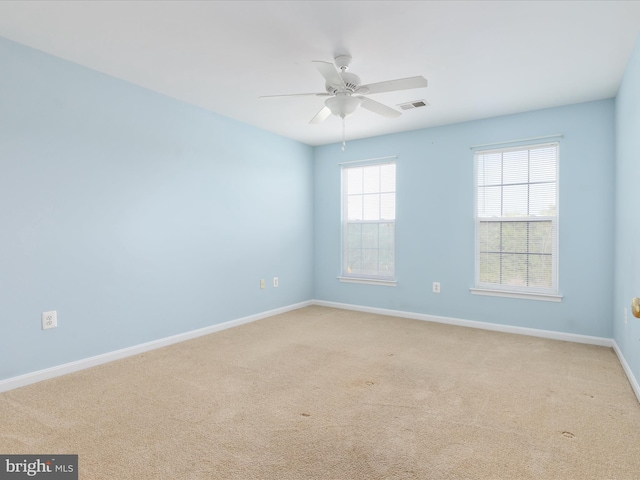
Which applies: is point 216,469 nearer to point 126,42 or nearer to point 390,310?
point 126,42

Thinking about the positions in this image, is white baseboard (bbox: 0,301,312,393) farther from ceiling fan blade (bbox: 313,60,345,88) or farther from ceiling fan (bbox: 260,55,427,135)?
ceiling fan blade (bbox: 313,60,345,88)

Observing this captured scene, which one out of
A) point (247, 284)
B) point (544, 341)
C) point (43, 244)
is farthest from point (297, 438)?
point (544, 341)

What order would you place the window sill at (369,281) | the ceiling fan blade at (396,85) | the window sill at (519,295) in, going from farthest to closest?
the window sill at (369,281)
the window sill at (519,295)
the ceiling fan blade at (396,85)

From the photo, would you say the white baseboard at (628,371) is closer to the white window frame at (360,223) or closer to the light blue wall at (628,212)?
the light blue wall at (628,212)

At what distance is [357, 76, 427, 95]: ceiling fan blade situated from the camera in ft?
8.10

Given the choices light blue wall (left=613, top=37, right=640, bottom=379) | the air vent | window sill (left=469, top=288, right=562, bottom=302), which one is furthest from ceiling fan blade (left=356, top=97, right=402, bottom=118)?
window sill (left=469, top=288, right=562, bottom=302)

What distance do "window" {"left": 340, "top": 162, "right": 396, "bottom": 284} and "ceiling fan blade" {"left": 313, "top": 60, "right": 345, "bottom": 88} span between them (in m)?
2.52

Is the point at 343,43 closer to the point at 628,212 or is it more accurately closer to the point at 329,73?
the point at 329,73

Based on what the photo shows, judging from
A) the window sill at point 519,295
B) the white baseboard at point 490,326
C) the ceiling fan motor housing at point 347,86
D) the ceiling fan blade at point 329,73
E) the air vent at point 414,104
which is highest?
the air vent at point 414,104

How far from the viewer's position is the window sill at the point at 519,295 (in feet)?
12.8

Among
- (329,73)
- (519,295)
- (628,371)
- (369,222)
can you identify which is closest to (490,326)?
(519,295)

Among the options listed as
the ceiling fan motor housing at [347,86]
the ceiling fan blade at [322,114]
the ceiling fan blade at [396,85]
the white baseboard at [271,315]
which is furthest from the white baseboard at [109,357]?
the ceiling fan blade at [396,85]

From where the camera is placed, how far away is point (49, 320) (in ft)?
9.16

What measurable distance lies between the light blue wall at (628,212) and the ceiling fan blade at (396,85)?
4.87ft
